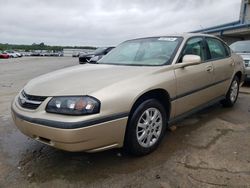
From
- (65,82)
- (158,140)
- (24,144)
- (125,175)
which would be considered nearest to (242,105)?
(158,140)

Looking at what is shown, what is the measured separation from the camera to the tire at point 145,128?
2.66 m

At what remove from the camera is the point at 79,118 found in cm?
226

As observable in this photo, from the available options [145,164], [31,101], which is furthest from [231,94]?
[31,101]

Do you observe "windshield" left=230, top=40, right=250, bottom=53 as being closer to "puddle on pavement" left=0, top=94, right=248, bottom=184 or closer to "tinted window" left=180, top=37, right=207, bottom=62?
"tinted window" left=180, top=37, right=207, bottom=62

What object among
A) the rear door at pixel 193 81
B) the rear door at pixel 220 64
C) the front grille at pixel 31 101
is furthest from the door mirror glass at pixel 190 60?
the front grille at pixel 31 101

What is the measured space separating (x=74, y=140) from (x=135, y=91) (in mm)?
828

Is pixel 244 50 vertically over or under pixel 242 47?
under

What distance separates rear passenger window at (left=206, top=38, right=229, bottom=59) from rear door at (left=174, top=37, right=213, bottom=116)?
0.21 meters

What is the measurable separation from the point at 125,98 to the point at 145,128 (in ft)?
1.87

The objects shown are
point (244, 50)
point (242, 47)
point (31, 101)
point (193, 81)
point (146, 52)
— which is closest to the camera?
point (31, 101)

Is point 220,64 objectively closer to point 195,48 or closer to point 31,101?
point 195,48

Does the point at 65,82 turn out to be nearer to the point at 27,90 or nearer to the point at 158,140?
the point at 27,90

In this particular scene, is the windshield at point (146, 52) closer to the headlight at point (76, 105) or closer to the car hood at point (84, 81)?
the car hood at point (84, 81)

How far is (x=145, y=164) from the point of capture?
2.72m
